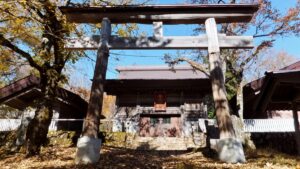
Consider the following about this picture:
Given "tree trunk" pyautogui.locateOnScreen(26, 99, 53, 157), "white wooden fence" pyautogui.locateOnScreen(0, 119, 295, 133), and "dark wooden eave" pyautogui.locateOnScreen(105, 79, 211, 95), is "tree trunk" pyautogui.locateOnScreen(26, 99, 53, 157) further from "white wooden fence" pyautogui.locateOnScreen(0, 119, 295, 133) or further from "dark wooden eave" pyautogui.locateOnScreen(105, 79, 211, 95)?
"dark wooden eave" pyautogui.locateOnScreen(105, 79, 211, 95)

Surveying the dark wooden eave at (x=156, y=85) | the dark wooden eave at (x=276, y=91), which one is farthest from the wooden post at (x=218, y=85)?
the dark wooden eave at (x=156, y=85)

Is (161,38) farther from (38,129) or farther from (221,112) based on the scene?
(38,129)

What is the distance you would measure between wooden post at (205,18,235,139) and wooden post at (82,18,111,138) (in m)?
3.42

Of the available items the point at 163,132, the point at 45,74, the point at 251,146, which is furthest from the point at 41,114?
the point at 163,132

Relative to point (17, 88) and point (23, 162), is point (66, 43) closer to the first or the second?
point (23, 162)

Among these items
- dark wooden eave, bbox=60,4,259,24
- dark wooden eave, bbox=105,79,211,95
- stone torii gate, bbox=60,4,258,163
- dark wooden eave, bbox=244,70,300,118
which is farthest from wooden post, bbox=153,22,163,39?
dark wooden eave, bbox=105,79,211,95

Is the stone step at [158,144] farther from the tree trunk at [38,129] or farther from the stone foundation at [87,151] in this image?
the stone foundation at [87,151]

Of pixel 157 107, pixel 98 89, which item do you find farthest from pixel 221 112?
pixel 157 107

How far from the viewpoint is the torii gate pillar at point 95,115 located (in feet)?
22.5

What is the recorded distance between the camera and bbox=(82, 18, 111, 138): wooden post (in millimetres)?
7246

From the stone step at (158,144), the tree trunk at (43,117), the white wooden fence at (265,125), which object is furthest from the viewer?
the white wooden fence at (265,125)

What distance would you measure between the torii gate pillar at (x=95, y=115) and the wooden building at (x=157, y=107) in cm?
1328

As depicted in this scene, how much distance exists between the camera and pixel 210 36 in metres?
8.52

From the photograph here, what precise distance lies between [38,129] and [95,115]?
3.66 metres
